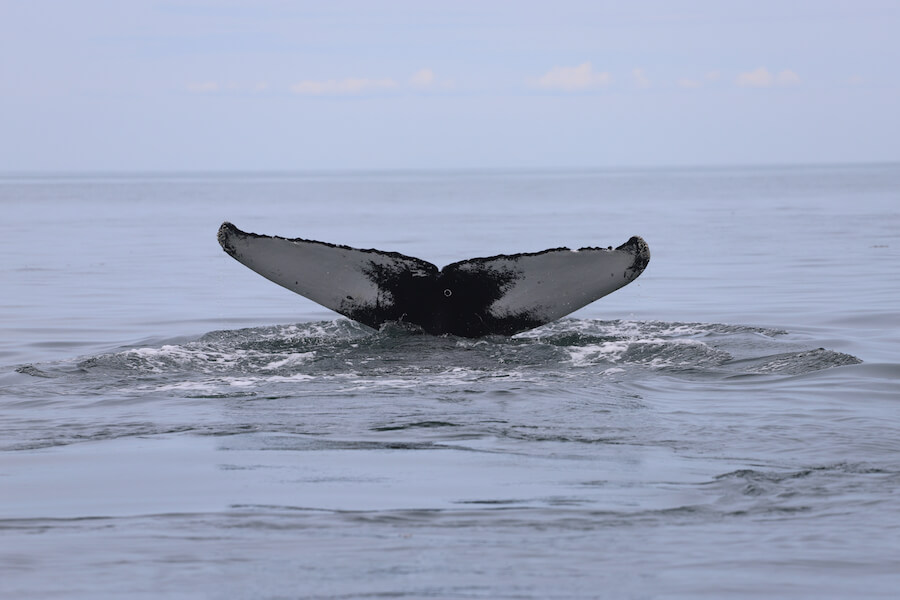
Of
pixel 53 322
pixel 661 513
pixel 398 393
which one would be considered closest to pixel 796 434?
pixel 661 513

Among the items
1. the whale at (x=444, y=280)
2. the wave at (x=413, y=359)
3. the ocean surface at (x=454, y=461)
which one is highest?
the whale at (x=444, y=280)

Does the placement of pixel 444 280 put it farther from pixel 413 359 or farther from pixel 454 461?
pixel 454 461

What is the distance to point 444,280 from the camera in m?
8.93

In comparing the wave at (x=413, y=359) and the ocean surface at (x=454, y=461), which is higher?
the wave at (x=413, y=359)

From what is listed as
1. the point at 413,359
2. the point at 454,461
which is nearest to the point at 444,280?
the point at 413,359

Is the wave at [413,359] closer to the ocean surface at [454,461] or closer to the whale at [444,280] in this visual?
the ocean surface at [454,461]

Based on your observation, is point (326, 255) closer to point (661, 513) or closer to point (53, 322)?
point (661, 513)

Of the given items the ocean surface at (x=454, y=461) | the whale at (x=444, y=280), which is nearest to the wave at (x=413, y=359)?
the ocean surface at (x=454, y=461)

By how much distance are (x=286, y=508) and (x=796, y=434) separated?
2773mm

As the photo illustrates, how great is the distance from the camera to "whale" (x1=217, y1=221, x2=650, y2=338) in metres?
8.35

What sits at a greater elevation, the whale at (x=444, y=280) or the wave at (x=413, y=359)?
the whale at (x=444, y=280)

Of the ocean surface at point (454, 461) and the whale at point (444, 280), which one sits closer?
the ocean surface at point (454, 461)

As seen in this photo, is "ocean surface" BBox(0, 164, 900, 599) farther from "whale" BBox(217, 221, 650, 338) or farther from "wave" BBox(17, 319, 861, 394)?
"whale" BBox(217, 221, 650, 338)

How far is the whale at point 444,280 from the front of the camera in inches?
329
